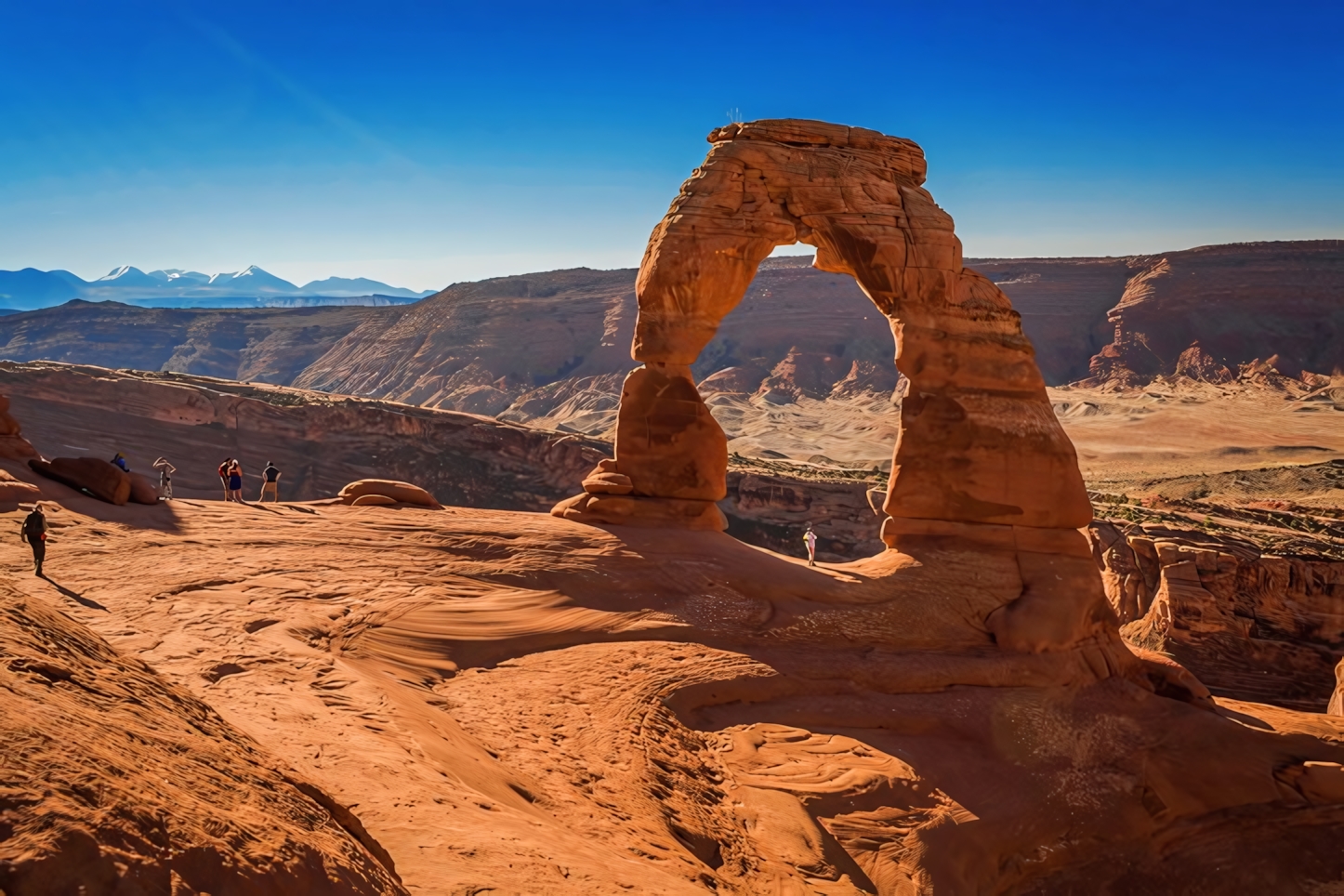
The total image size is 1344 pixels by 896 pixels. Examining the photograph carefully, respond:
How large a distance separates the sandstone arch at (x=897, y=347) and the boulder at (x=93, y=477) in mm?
6374

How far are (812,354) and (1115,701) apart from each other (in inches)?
2759

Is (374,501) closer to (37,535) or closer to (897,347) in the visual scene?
(37,535)

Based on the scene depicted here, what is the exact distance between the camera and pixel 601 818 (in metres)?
8.52

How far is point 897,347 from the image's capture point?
1595 cm

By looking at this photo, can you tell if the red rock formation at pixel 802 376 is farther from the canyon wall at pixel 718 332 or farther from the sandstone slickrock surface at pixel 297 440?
the sandstone slickrock surface at pixel 297 440

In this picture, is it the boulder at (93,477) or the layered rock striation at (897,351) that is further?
the layered rock striation at (897,351)

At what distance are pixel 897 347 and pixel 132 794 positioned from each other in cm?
1342

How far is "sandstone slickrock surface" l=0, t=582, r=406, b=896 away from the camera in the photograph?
3.61 meters

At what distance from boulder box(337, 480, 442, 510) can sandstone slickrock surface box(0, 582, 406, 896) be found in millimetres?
11128

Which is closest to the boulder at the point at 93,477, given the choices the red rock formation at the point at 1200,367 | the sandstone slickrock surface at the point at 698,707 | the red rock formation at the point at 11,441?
the sandstone slickrock surface at the point at 698,707

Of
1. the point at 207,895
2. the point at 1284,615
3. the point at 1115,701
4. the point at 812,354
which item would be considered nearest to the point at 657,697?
the point at 1115,701

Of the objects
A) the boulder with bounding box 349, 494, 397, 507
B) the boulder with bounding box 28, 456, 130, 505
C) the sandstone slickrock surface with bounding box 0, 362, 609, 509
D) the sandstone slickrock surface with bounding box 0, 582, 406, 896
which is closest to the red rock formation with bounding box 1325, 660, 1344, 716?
the boulder with bounding box 349, 494, 397, 507

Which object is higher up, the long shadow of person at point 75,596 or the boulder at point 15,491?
the boulder at point 15,491

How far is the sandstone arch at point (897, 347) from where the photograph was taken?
1562 centimetres
